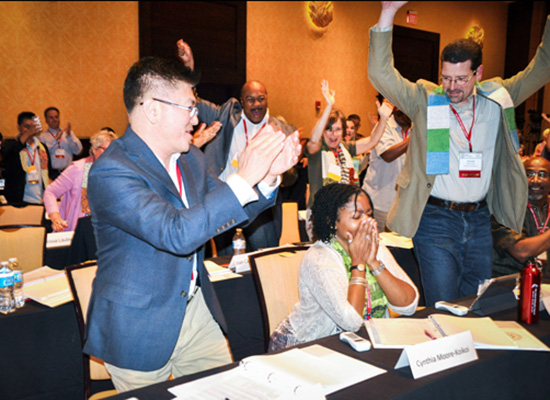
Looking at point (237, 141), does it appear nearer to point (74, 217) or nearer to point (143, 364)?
point (74, 217)

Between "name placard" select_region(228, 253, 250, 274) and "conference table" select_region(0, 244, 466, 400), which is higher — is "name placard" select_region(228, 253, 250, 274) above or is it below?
above

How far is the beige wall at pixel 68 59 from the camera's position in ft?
22.7

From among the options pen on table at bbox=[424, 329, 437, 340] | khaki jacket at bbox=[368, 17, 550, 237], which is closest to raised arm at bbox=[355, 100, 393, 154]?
khaki jacket at bbox=[368, 17, 550, 237]

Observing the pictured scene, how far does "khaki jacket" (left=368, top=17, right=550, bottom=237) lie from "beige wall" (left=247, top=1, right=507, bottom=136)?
6961mm

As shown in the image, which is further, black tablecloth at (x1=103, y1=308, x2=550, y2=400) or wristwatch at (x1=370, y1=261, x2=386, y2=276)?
wristwatch at (x1=370, y1=261, x2=386, y2=276)

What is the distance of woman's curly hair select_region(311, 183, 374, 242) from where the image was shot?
2.23m

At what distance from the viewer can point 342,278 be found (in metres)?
2.07

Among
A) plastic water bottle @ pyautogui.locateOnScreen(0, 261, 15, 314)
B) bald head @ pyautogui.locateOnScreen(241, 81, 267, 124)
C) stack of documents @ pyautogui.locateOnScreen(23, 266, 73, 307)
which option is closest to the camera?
plastic water bottle @ pyautogui.locateOnScreen(0, 261, 15, 314)

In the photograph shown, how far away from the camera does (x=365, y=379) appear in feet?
4.50

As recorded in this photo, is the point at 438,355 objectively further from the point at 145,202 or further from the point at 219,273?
the point at 219,273

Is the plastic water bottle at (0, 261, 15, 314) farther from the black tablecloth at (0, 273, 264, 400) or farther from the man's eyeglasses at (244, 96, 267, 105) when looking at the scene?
the man's eyeglasses at (244, 96, 267, 105)

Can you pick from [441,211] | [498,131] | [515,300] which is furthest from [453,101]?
[515,300]

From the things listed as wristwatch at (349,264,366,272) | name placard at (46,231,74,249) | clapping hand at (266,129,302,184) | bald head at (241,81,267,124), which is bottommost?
name placard at (46,231,74,249)

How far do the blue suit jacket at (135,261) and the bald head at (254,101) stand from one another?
2587 mm
